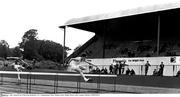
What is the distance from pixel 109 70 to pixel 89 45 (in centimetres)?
1470

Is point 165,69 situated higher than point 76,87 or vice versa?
point 165,69

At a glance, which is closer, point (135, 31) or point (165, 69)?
point (165, 69)

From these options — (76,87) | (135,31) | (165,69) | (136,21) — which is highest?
(136,21)

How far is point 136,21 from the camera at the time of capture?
1385 inches

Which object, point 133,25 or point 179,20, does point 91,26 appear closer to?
point 133,25

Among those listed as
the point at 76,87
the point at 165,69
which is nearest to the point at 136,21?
the point at 165,69

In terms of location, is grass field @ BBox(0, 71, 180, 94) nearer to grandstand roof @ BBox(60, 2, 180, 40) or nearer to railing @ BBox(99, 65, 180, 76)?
railing @ BBox(99, 65, 180, 76)

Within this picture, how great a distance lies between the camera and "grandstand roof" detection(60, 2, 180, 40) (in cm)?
2745

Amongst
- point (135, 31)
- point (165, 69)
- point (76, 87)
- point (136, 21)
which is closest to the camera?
point (76, 87)

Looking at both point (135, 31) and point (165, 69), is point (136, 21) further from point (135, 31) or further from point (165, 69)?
point (165, 69)

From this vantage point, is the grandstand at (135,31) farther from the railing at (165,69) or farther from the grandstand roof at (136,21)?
the railing at (165,69)

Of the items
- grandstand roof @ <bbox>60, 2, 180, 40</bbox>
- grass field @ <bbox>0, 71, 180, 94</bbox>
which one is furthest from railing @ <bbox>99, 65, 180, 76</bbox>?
grandstand roof @ <bbox>60, 2, 180, 40</bbox>

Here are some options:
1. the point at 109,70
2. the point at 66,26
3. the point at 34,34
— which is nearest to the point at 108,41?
the point at 66,26

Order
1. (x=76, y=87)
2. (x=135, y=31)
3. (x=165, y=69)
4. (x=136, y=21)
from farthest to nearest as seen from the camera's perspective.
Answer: (x=135, y=31), (x=136, y=21), (x=165, y=69), (x=76, y=87)
